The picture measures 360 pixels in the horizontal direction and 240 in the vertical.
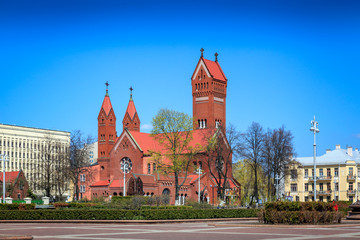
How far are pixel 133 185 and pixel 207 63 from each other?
25.6 meters

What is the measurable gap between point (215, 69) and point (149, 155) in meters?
20.0

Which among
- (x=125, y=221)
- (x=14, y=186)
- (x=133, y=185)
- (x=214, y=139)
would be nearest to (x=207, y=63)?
(x=214, y=139)

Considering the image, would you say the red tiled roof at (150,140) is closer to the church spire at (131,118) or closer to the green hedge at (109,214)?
the church spire at (131,118)

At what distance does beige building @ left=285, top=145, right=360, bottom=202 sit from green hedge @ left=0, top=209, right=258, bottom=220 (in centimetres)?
4986

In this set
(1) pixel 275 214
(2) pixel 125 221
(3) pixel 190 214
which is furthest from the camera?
(3) pixel 190 214

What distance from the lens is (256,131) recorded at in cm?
7512

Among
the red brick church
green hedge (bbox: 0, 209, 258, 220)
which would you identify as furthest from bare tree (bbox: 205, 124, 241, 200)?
green hedge (bbox: 0, 209, 258, 220)

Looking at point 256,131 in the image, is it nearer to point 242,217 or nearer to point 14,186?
point 242,217

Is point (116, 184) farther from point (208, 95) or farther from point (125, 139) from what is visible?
point (208, 95)

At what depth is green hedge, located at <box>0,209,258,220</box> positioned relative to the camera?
35.7 m

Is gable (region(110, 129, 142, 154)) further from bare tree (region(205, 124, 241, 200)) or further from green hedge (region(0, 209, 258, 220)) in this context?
green hedge (region(0, 209, 258, 220))

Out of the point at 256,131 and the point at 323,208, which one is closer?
the point at 323,208

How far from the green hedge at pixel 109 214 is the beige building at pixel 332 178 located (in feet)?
164

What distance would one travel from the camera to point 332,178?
90.8 m
